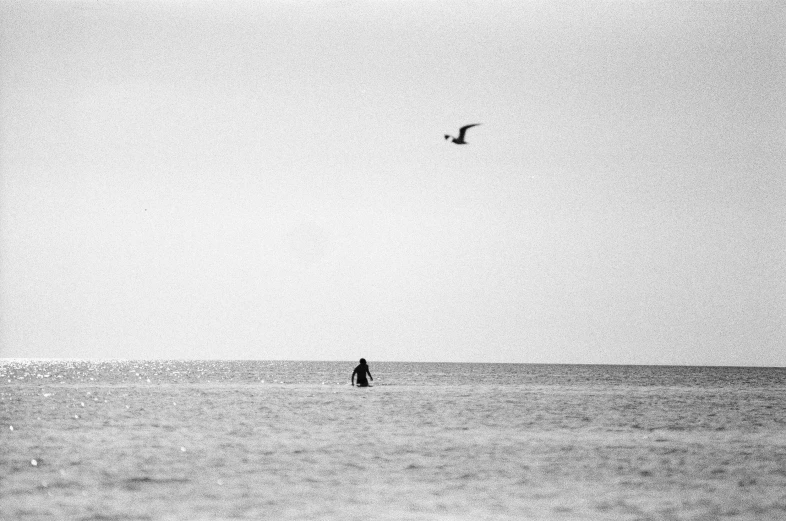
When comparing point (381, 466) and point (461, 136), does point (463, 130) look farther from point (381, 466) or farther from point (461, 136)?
point (381, 466)

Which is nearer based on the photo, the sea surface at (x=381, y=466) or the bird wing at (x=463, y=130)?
the sea surface at (x=381, y=466)

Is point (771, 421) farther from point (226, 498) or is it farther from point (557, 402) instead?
point (226, 498)

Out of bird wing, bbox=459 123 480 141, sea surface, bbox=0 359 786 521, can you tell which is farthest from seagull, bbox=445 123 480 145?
sea surface, bbox=0 359 786 521

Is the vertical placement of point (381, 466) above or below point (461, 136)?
below

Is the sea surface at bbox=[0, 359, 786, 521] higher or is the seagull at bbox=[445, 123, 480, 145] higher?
the seagull at bbox=[445, 123, 480, 145]

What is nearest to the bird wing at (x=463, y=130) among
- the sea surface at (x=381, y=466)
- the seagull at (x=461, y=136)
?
the seagull at (x=461, y=136)

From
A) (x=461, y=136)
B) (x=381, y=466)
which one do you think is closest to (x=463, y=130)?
(x=461, y=136)

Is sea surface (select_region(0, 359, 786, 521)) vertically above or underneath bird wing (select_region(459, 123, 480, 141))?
underneath

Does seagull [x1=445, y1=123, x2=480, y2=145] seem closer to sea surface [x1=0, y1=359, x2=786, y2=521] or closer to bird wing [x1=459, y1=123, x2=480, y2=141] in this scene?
bird wing [x1=459, y1=123, x2=480, y2=141]

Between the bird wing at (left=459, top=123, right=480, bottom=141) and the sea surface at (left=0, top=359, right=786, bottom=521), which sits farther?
the bird wing at (left=459, top=123, right=480, bottom=141)

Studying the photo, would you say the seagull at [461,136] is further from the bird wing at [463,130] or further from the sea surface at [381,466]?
the sea surface at [381,466]

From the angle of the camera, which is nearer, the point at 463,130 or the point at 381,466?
the point at 381,466

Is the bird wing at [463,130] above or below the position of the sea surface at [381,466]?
above

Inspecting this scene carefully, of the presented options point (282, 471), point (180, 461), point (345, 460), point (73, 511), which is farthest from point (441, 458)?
point (73, 511)
